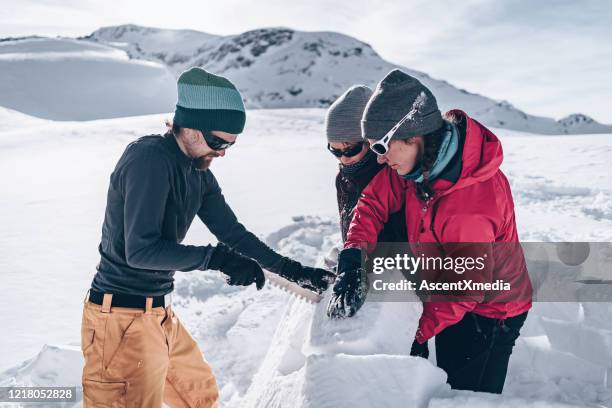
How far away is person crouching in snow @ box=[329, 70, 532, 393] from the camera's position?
84.5 inches

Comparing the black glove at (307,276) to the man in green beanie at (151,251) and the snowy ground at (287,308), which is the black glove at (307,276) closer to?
the snowy ground at (287,308)

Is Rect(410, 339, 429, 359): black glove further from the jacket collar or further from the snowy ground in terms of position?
the jacket collar

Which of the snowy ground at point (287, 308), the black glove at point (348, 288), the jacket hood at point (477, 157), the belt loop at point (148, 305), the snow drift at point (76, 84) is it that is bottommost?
the snowy ground at point (287, 308)

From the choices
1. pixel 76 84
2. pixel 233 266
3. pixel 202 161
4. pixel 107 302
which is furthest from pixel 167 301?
pixel 76 84

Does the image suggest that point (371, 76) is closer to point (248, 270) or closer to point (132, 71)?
point (132, 71)

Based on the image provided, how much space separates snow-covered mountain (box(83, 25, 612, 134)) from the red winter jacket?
2439 inches

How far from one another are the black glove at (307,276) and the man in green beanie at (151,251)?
40 centimetres

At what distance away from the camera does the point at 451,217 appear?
2.13m

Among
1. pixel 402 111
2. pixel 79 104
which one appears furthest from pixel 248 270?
pixel 79 104

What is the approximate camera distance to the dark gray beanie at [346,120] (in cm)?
300

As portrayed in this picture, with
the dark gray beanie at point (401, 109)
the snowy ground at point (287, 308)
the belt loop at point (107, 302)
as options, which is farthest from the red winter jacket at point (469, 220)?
the belt loop at point (107, 302)

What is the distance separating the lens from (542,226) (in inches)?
236

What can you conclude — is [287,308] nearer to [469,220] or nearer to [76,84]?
[469,220]

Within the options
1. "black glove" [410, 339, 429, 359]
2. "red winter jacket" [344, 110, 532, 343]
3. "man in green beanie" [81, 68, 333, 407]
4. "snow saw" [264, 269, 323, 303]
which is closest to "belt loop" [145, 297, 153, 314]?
"man in green beanie" [81, 68, 333, 407]
